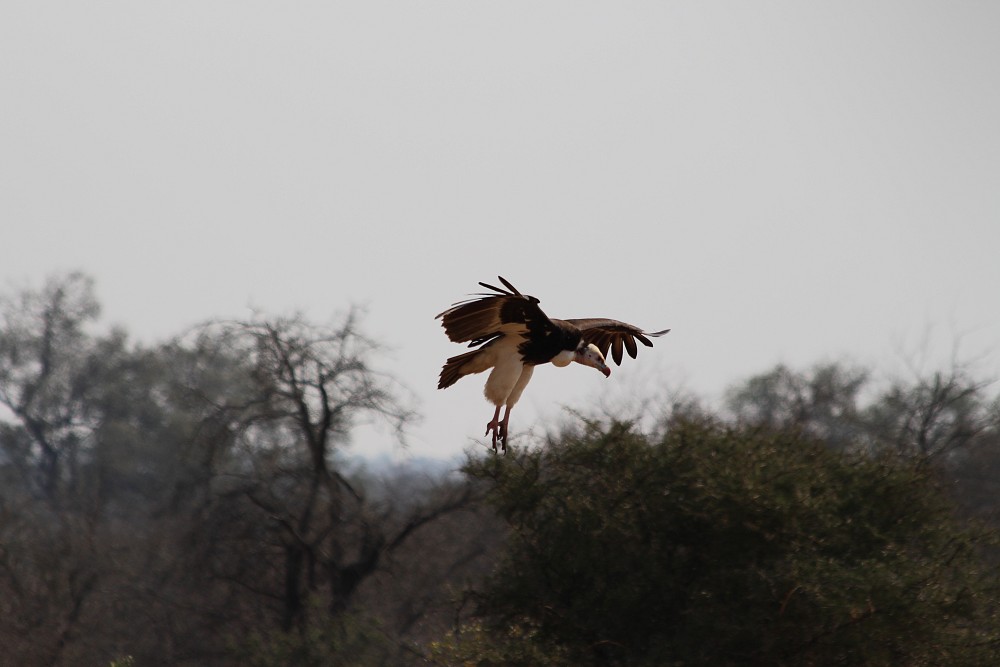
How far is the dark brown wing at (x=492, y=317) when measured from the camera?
5.00 m

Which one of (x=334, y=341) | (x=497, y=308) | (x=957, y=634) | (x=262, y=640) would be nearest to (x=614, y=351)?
(x=497, y=308)

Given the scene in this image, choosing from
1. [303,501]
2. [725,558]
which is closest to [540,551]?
[725,558]

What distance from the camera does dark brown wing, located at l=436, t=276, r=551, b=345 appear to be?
500 centimetres

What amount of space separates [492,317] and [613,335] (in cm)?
132

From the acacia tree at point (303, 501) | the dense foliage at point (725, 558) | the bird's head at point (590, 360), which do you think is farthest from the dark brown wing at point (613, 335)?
the acacia tree at point (303, 501)

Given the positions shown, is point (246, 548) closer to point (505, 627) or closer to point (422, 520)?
point (422, 520)

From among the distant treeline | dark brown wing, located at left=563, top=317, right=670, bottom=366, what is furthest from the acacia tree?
dark brown wing, located at left=563, top=317, right=670, bottom=366

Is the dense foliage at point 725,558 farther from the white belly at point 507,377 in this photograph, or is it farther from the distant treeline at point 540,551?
the white belly at point 507,377

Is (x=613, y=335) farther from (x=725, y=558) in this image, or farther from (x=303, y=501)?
(x=303, y=501)

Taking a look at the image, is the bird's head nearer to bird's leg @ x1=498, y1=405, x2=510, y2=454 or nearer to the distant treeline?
bird's leg @ x1=498, y1=405, x2=510, y2=454

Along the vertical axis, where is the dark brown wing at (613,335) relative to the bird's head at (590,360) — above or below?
above

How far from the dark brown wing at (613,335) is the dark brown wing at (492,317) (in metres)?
0.59

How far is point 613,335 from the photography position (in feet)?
20.5

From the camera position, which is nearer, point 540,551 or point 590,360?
point 590,360
